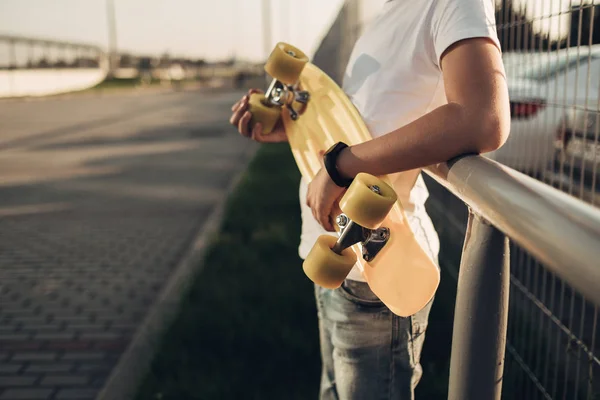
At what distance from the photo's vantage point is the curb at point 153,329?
3189 mm

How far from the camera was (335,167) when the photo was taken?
4.47ft

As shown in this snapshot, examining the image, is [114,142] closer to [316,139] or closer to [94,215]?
[94,215]

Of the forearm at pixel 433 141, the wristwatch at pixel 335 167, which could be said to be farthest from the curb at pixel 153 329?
the forearm at pixel 433 141

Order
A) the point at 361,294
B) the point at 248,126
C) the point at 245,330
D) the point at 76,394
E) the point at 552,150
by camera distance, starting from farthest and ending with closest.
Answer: the point at 245,330
the point at 76,394
the point at 552,150
the point at 248,126
the point at 361,294

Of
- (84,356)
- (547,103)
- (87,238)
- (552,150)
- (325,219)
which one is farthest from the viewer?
(87,238)

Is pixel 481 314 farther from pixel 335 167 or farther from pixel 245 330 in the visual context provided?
pixel 245 330

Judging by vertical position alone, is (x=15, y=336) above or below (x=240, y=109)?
below

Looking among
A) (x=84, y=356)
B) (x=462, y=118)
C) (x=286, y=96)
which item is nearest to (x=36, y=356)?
(x=84, y=356)

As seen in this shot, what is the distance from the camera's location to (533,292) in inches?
91.8

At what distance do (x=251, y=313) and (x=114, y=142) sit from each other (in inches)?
396

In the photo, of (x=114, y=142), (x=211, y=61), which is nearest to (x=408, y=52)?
(x=114, y=142)

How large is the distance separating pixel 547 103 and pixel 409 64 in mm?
1012

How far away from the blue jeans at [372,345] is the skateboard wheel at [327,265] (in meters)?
0.24

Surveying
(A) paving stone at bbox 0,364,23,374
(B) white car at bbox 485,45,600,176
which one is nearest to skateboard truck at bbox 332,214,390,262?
(B) white car at bbox 485,45,600,176
